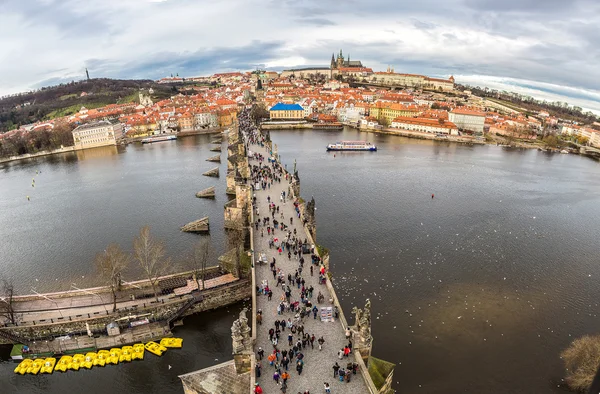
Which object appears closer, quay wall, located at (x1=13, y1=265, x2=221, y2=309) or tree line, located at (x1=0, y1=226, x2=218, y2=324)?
tree line, located at (x1=0, y1=226, x2=218, y2=324)

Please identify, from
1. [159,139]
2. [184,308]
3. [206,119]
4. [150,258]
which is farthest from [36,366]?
[206,119]

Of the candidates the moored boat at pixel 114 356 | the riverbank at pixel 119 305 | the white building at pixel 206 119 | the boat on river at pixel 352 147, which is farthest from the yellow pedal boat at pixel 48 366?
the white building at pixel 206 119

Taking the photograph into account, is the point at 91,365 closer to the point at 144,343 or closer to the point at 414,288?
the point at 144,343

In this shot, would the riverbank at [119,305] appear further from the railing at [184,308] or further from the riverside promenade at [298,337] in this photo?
the riverside promenade at [298,337]

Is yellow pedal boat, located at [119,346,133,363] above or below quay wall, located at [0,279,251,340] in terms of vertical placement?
below

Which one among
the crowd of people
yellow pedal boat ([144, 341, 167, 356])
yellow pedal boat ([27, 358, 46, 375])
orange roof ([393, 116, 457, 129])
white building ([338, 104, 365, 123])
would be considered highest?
white building ([338, 104, 365, 123])

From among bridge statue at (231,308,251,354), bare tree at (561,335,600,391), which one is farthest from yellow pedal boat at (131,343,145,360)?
bare tree at (561,335,600,391)

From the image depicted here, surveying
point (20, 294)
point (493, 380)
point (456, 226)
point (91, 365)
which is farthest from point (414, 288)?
point (20, 294)

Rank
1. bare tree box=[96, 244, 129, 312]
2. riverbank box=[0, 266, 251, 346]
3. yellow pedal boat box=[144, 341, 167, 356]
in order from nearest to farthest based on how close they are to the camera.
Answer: yellow pedal boat box=[144, 341, 167, 356]
riverbank box=[0, 266, 251, 346]
bare tree box=[96, 244, 129, 312]

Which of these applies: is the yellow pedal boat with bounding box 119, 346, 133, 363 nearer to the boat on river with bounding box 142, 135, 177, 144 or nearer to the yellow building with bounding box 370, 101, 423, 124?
the boat on river with bounding box 142, 135, 177, 144
